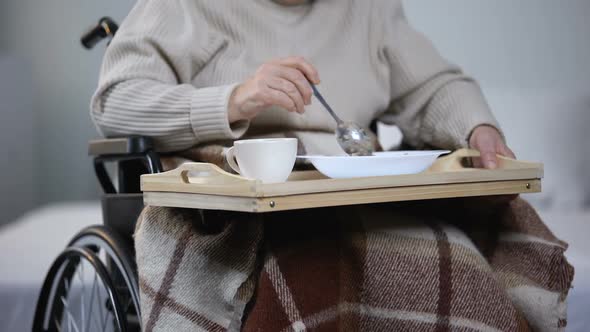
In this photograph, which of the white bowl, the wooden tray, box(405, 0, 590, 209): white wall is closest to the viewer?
the wooden tray

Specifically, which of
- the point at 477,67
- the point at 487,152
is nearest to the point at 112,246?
the point at 487,152

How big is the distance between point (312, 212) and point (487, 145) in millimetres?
355

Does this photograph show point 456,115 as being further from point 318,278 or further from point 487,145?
point 318,278

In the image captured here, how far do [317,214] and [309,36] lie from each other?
0.47m

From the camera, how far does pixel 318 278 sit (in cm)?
85

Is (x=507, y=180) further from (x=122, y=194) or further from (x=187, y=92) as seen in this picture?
(x=122, y=194)

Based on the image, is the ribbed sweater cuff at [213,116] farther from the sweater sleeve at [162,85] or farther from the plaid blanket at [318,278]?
the plaid blanket at [318,278]

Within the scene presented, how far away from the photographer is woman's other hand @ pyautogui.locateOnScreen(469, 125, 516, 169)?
1.02 m

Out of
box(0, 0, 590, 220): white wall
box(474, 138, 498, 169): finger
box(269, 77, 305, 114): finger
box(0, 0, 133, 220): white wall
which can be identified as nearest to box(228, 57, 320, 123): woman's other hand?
box(269, 77, 305, 114): finger

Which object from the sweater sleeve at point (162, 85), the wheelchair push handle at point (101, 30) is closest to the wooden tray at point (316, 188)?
the sweater sleeve at point (162, 85)

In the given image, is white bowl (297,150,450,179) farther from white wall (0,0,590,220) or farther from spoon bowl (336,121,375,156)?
white wall (0,0,590,220)

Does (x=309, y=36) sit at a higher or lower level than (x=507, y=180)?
higher

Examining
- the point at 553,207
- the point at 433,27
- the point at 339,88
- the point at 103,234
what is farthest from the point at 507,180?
the point at 433,27

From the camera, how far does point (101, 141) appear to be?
1.11 m
